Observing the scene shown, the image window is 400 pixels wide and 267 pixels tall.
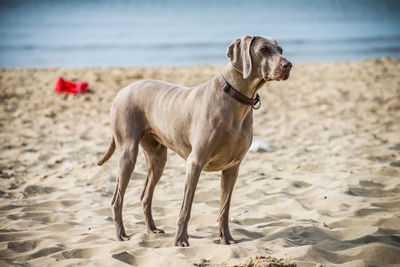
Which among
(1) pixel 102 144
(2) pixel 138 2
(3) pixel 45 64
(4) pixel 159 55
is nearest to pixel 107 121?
(1) pixel 102 144

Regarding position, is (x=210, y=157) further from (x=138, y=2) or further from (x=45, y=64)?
(x=138, y=2)

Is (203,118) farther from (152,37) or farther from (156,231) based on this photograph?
(152,37)

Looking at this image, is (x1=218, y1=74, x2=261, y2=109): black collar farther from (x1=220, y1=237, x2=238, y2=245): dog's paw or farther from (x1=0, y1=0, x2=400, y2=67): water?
(x1=0, y1=0, x2=400, y2=67): water

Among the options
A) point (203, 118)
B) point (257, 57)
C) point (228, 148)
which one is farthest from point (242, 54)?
point (228, 148)

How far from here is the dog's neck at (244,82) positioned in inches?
139

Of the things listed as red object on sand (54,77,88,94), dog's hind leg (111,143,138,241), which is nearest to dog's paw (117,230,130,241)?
dog's hind leg (111,143,138,241)

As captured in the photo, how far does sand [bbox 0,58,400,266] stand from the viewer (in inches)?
136

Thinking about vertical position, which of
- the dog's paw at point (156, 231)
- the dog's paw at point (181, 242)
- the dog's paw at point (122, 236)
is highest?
the dog's paw at point (181, 242)

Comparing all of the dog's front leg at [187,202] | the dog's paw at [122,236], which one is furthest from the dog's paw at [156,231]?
the dog's front leg at [187,202]

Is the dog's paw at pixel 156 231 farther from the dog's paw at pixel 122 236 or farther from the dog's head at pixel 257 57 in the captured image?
the dog's head at pixel 257 57

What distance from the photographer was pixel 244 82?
11.6 feet

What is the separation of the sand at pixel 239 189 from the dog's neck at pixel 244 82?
1.32m

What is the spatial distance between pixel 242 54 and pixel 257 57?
0.13m

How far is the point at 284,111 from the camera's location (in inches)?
381
